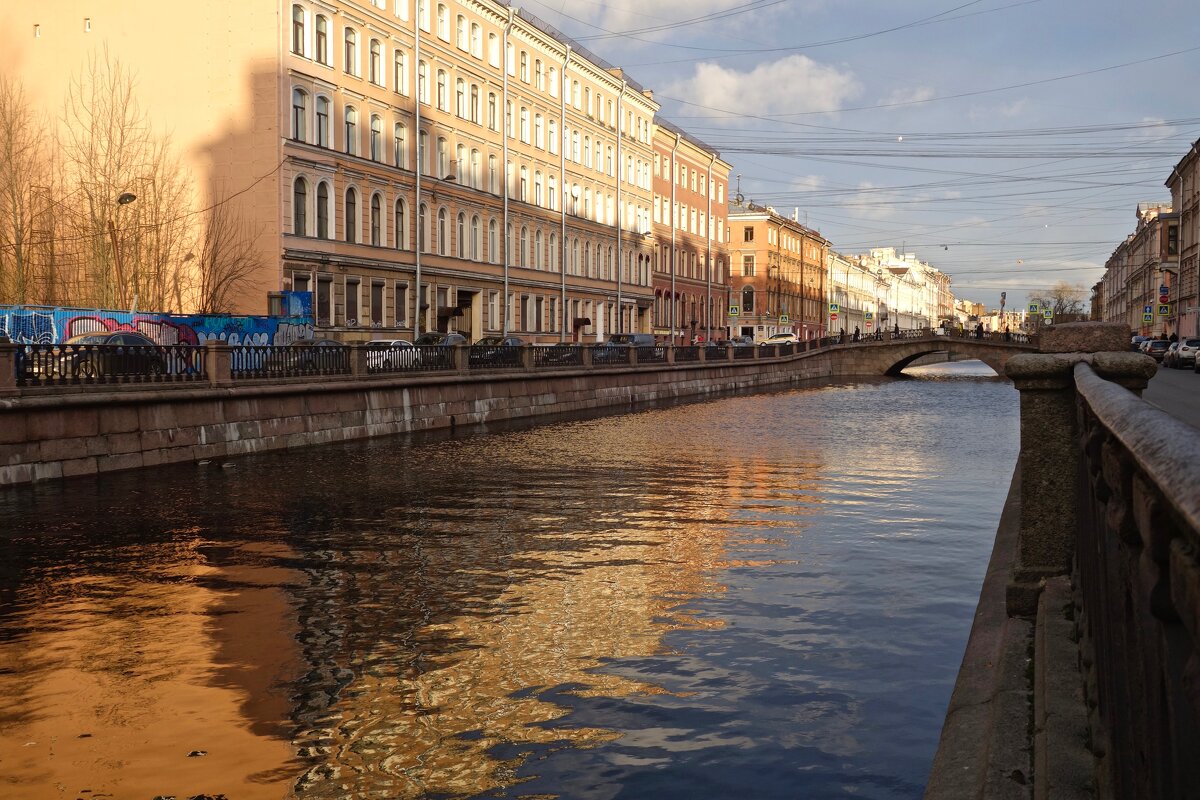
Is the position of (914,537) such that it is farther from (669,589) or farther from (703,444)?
(703,444)

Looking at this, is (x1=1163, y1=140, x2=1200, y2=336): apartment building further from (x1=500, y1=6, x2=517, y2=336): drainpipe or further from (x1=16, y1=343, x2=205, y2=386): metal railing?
(x1=16, y1=343, x2=205, y2=386): metal railing

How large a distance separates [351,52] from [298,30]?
3212 millimetres

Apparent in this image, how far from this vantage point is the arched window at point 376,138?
44.1 m

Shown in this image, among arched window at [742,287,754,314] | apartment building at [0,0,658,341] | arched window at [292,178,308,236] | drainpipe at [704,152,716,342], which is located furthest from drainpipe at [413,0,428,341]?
arched window at [742,287,754,314]

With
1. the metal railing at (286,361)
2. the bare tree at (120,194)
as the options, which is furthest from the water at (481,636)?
the bare tree at (120,194)

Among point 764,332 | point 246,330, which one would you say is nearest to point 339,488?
point 246,330

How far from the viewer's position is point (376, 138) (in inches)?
1746

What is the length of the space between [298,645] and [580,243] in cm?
5833

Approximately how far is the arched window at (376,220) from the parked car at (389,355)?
14147mm

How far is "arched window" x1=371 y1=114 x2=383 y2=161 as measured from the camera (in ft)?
145

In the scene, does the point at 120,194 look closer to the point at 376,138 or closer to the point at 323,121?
the point at 323,121

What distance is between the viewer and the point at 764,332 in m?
104

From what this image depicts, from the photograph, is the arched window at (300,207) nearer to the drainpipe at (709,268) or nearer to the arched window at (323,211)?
the arched window at (323,211)

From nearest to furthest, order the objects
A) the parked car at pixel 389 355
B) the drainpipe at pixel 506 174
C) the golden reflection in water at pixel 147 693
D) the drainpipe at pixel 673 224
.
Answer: the golden reflection in water at pixel 147 693
the parked car at pixel 389 355
the drainpipe at pixel 506 174
the drainpipe at pixel 673 224
